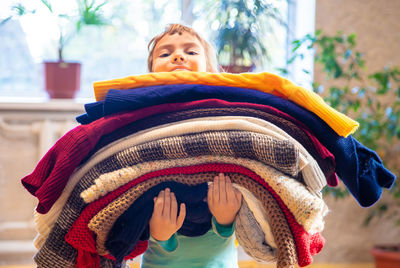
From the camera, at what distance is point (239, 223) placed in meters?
0.74

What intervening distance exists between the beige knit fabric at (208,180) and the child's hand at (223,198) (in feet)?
0.04

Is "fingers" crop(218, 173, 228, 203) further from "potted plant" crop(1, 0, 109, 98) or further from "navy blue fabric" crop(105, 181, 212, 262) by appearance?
"potted plant" crop(1, 0, 109, 98)

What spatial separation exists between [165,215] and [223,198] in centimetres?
10

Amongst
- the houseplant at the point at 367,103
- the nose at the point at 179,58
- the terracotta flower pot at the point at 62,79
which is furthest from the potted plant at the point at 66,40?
the nose at the point at 179,58

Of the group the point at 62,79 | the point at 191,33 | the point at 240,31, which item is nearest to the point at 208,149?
the point at 191,33

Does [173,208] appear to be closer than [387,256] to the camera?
Yes

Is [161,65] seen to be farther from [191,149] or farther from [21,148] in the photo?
[21,148]

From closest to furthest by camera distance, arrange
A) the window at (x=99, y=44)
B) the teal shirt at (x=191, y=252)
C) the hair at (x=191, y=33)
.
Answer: the teal shirt at (x=191, y=252)
the hair at (x=191, y=33)
the window at (x=99, y=44)

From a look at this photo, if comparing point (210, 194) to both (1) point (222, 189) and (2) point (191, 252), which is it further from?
(2) point (191, 252)

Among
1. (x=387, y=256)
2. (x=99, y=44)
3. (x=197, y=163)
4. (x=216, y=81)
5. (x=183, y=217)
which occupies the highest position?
(x=99, y=44)

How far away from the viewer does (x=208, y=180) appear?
70 centimetres

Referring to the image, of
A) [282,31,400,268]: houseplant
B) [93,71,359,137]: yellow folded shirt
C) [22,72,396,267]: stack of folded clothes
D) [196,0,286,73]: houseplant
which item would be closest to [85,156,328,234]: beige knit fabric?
[22,72,396,267]: stack of folded clothes

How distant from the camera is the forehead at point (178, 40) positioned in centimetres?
91

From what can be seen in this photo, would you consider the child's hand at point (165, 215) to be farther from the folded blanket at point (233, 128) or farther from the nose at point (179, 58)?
the nose at point (179, 58)
